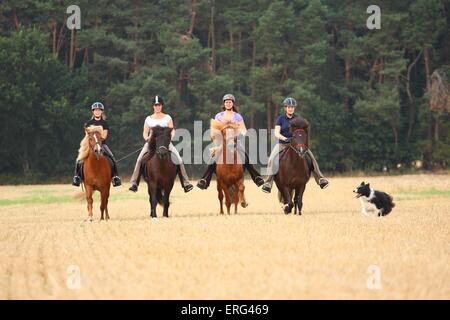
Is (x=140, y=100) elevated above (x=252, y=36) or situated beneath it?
situated beneath

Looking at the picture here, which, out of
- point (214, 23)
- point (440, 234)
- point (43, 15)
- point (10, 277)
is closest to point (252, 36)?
point (214, 23)

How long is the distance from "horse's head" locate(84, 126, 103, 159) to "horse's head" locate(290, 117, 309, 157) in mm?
4321

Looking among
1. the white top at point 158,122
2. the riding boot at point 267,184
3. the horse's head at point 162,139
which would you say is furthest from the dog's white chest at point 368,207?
the white top at point 158,122

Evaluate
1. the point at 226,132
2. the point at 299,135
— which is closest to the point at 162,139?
the point at 226,132

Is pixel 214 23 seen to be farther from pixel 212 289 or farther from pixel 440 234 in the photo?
pixel 212 289

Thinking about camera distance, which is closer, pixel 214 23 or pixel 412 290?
pixel 412 290

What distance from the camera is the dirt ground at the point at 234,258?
10977 millimetres

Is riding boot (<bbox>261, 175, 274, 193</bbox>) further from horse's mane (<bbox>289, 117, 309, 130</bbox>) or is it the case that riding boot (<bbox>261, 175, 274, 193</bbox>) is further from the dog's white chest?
the dog's white chest

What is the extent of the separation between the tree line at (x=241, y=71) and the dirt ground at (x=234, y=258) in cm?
3774

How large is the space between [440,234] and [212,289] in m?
7.54

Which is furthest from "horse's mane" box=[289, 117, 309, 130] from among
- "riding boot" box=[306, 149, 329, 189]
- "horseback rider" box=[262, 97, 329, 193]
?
"riding boot" box=[306, 149, 329, 189]

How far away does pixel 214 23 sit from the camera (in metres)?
68.9

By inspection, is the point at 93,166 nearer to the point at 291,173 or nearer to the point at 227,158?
the point at 227,158

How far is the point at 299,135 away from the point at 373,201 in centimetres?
221
